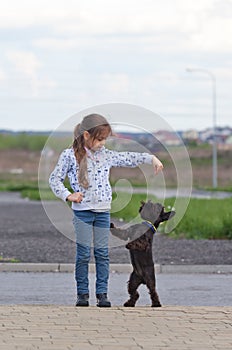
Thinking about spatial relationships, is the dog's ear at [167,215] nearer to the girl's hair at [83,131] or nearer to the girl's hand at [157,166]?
the girl's hand at [157,166]

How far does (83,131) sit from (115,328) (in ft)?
6.65

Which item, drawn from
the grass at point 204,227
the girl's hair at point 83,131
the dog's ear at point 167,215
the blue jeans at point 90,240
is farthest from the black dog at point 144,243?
the grass at point 204,227

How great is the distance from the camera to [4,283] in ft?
45.1

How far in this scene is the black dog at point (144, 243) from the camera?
1027 cm

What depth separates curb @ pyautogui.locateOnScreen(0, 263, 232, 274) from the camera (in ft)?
50.3

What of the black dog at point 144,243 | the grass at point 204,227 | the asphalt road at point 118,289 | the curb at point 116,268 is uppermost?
the black dog at point 144,243

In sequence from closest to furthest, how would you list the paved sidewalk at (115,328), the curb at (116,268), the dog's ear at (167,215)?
1. the paved sidewalk at (115,328)
2. the dog's ear at (167,215)
3. the curb at (116,268)

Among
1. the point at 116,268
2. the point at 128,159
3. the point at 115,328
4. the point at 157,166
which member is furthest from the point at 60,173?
the point at 116,268

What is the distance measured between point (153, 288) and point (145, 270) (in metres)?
0.17

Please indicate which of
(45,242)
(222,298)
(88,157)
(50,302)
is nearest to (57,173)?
(88,157)

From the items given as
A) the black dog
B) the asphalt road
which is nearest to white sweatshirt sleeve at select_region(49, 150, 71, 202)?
the black dog

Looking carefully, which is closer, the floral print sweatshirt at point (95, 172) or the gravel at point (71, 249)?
the floral print sweatshirt at point (95, 172)

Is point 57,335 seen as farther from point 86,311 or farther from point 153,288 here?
point 153,288

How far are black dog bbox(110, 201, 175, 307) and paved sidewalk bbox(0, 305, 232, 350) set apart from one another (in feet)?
0.90
